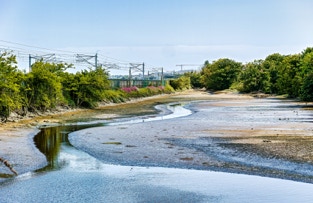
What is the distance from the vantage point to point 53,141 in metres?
24.1

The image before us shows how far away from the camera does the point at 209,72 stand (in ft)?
467

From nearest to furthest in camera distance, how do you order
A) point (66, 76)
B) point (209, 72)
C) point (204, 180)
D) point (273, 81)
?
point (204, 180)
point (66, 76)
point (273, 81)
point (209, 72)

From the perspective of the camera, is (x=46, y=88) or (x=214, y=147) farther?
(x=46, y=88)

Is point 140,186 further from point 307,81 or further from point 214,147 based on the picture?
point 307,81

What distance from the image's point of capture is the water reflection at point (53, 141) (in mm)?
17594

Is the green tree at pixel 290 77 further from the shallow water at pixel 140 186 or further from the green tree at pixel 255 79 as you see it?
the shallow water at pixel 140 186

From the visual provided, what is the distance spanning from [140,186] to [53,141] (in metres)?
11.7

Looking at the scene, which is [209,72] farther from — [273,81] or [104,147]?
[104,147]

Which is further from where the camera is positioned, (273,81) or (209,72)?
(209,72)

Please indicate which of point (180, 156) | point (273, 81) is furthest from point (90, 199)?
point (273, 81)

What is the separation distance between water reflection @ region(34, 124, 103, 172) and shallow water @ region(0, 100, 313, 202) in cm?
42

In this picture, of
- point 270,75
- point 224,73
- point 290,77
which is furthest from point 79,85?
point 224,73

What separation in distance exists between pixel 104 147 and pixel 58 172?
5.81 meters

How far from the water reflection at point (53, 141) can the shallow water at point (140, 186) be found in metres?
0.42
